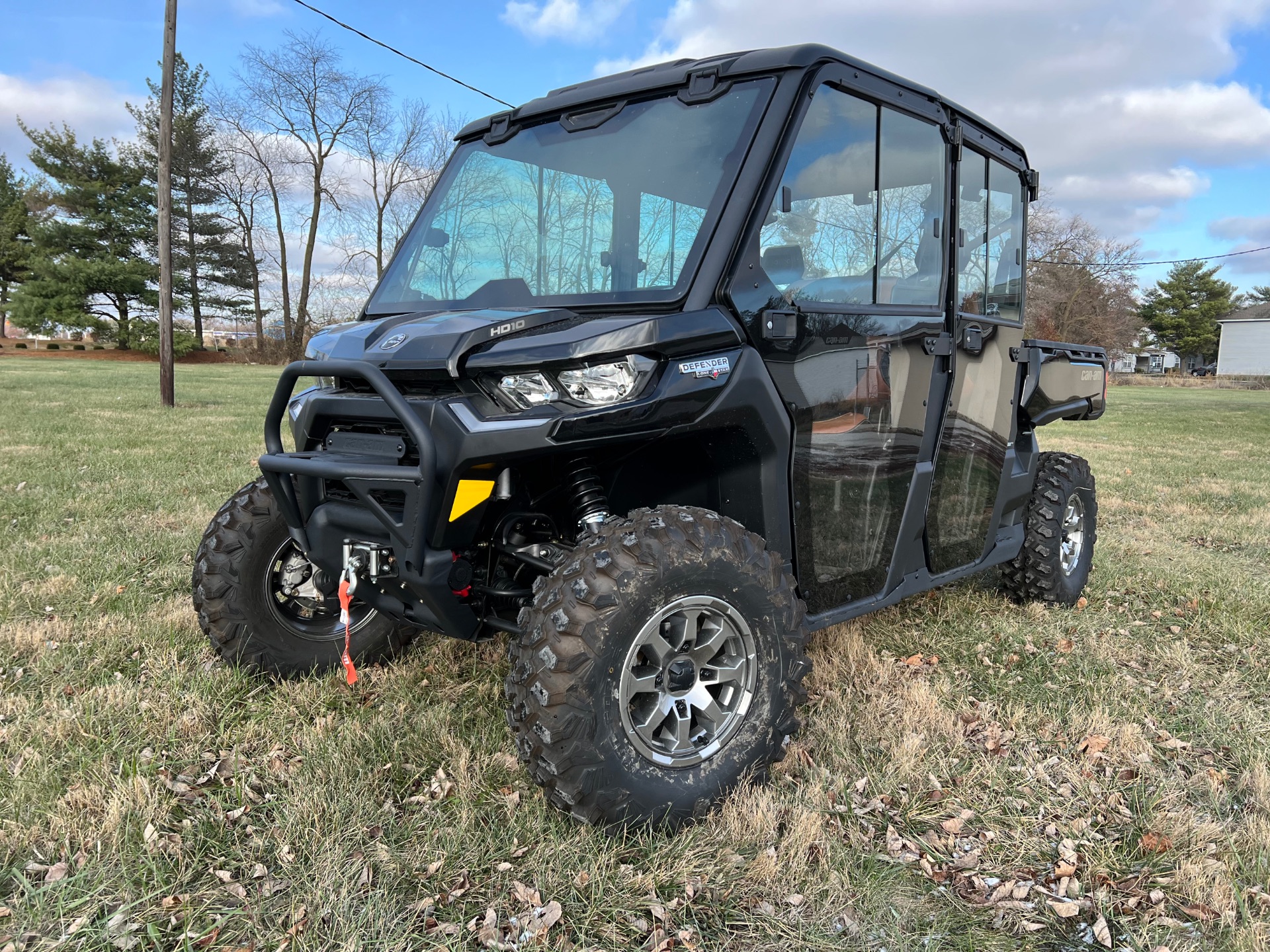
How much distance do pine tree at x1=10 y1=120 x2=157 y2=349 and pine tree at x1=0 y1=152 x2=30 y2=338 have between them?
16.8 feet

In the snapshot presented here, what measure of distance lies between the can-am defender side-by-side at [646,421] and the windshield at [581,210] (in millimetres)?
13

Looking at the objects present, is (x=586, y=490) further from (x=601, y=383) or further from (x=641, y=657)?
(x=641, y=657)

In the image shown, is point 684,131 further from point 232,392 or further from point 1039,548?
point 232,392

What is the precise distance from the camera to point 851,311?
3250 millimetres

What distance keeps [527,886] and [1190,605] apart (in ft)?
15.2

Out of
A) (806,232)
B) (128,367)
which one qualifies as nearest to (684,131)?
(806,232)

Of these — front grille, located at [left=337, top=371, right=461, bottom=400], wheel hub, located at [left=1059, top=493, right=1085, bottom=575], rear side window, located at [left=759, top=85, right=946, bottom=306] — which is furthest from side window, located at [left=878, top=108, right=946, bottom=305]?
wheel hub, located at [left=1059, top=493, right=1085, bottom=575]

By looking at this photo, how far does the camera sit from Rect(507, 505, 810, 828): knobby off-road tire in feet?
7.97

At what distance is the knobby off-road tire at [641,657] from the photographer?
2.43m

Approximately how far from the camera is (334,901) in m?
2.31

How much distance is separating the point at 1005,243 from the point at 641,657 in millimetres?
3212

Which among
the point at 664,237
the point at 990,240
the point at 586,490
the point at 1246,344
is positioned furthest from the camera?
the point at 1246,344

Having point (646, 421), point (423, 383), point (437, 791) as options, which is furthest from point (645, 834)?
point (423, 383)

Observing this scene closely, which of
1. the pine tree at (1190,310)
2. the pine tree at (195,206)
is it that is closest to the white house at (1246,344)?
the pine tree at (1190,310)
